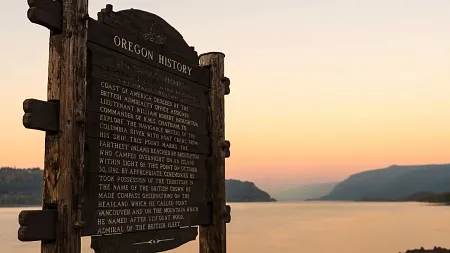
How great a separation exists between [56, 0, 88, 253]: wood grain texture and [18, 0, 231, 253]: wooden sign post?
12 millimetres

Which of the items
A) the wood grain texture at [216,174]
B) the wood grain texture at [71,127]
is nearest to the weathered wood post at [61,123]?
the wood grain texture at [71,127]

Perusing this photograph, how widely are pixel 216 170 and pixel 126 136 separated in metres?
2.66

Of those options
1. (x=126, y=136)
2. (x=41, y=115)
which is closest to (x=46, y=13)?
(x=41, y=115)

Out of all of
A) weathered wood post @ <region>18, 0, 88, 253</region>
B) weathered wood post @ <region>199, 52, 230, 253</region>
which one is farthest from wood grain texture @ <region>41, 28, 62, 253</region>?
weathered wood post @ <region>199, 52, 230, 253</region>

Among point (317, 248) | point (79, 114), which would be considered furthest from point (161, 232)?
point (317, 248)

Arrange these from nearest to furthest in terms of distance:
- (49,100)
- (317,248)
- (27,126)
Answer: (27,126) < (49,100) < (317,248)

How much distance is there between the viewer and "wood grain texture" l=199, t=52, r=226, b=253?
8555 mm

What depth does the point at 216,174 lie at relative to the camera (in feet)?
28.4

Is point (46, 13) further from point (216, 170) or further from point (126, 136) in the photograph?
point (216, 170)

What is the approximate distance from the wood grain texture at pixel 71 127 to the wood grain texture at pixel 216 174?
10.9ft

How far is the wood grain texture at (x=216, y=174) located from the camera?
855 centimetres

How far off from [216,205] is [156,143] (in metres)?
2.15

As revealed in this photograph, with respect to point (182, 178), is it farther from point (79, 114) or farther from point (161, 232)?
point (79, 114)

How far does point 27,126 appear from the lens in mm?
5059
